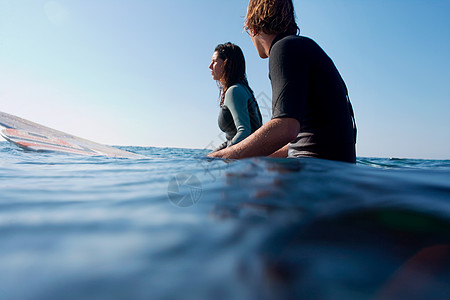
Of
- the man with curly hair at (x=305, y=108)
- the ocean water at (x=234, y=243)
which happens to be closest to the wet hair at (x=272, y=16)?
the man with curly hair at (x=305, y=108)

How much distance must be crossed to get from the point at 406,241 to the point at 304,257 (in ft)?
0.85

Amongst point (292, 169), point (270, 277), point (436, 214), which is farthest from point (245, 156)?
point (270, 277)

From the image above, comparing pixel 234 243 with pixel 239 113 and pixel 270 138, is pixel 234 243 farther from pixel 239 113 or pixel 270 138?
pixel 239 113

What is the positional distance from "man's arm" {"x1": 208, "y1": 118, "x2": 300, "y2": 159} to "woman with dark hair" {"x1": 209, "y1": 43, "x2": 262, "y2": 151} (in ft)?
4.06

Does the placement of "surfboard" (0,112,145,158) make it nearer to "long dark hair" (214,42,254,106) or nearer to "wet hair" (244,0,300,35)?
"long dark hair" (214,42,254,106)

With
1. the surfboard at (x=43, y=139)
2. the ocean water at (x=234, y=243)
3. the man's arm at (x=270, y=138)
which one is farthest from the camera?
the surfboard at (x=43, y=139)

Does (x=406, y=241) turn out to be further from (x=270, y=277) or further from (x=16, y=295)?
(x=16, y=295)

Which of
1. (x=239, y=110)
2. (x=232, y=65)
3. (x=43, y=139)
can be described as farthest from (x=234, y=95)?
(x=43, y=139)

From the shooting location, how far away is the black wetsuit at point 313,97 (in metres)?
1.46

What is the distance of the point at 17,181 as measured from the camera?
136cm

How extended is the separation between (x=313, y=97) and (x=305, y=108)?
8 cm

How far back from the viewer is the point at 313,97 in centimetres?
156

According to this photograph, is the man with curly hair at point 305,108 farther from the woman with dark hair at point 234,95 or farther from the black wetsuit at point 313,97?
the woman with dark hair at point 234,95

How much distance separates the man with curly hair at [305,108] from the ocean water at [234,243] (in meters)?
0.52
